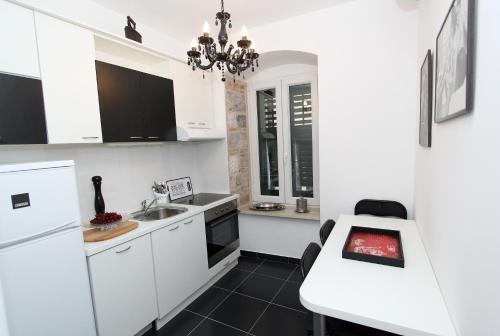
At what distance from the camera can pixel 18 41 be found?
Answer: 1.49 m

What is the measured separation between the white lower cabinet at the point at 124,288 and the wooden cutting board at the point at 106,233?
0.10 m

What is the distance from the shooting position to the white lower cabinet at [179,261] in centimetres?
210

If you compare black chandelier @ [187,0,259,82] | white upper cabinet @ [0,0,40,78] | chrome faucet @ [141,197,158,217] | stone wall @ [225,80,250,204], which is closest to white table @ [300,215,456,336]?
black chandelier @ [187,0,259,82]

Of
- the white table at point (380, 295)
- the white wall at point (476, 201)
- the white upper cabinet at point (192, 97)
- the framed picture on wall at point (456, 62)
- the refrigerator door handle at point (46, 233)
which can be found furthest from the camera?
the white upper cabinet at point (192, 97)

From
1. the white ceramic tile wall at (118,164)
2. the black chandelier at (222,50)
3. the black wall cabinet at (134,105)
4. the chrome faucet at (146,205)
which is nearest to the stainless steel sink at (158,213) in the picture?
the chrome faucet at (146,205)

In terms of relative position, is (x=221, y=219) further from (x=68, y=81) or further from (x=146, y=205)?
(x=68, y=81)

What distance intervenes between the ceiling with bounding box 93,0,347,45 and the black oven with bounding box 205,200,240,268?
1976 millimetres

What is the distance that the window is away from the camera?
3.19m

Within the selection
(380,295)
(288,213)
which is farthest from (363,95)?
(380,295)

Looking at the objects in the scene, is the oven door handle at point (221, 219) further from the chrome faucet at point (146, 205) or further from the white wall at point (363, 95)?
the white wall at point (363, 95)

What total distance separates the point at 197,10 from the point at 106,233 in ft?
6.92

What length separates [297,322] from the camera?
210cm

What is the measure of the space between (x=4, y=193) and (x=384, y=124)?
2.79 meters

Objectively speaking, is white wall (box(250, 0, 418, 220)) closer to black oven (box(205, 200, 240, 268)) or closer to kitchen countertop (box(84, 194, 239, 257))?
black oven (box(205, 200, 240, 268))
